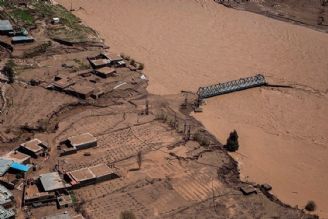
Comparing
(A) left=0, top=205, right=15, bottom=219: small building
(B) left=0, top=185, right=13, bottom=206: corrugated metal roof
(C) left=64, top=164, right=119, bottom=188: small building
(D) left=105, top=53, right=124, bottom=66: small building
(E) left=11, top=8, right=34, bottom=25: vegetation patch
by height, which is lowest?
(A) left=0, top=205, right=15, bottom=219: small building

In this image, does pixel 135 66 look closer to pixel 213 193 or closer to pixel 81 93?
pixel 81 93

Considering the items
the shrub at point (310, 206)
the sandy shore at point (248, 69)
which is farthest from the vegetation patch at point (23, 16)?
the shrub at point (310, 206)

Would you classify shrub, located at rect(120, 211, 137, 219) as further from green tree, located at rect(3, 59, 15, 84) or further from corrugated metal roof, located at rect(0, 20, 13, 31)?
corrugated metal roof, located at rect(0, 20, 13, 31)

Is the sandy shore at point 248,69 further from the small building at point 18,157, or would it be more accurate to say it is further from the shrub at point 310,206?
the small building at point 18,157

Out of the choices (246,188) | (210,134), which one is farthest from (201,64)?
(246,188)

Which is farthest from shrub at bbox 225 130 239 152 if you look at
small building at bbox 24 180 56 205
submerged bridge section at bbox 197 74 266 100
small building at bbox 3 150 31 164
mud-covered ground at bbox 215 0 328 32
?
mud-covered ground at bbox 215 0 328 32

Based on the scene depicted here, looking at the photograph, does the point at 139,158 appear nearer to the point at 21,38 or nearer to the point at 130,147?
the point at 130,147
